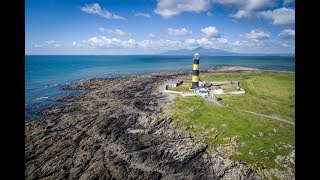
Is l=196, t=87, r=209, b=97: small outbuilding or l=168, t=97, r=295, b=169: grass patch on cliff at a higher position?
l=196, t=87, r=209, b=97: small outbuilding

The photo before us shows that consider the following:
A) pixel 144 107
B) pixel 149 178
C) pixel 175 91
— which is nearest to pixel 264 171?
pixel 149 178

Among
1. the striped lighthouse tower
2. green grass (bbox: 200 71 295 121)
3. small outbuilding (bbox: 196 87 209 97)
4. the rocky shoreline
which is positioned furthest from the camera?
the striped lighthouse tower

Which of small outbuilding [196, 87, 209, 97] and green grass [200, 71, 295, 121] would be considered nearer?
green grass [200, 71, 295, 121]

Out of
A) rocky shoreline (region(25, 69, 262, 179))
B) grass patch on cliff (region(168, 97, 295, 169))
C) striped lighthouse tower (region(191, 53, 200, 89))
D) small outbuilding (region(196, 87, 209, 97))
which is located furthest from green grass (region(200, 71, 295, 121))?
rocky shoreline (region(25, 69, 262, 179))

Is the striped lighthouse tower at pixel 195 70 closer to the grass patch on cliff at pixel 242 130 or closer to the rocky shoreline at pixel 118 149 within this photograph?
the grass patch on cliff at pixel 242 130

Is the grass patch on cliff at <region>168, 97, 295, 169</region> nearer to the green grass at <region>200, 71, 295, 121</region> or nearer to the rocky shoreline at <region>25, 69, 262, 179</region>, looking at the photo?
the rocky shoreline at <region>25, 69, 262, 179</region>

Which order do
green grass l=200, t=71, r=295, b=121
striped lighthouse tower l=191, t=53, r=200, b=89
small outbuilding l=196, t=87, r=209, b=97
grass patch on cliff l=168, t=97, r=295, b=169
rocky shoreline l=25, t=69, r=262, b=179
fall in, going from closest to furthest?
rocky shoreline l=25, t=69, r=262, b=179
grass patch on cliff l=168, t=97, r=295, b=169
green grass l=200, t=71, r=295, b=121
small outbuilding l=196, t=87, r=209, b=97
striped lighthouse tower l=191, t=53, r=200, b=89
